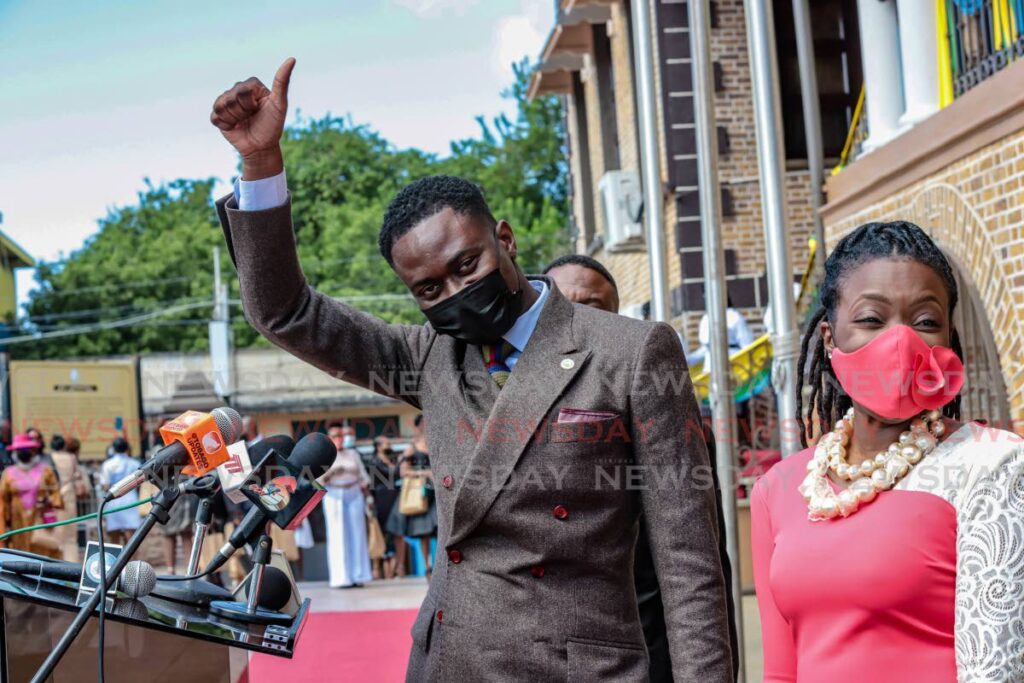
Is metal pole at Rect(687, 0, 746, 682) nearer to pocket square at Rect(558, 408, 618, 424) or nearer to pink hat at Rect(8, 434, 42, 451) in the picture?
pocket square at Rect(558, 408, 618, 424)

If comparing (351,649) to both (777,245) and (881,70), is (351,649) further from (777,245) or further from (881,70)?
(881,70)

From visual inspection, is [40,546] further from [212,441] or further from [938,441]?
[938,441]

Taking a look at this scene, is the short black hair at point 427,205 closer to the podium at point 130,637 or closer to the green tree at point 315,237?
the podium at point 130,637

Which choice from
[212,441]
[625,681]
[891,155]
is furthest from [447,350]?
[891,155]

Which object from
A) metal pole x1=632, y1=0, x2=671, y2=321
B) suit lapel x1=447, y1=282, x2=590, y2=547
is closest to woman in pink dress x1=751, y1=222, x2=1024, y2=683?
suit lapel x1=447, y1=282, x2=590, y2=547

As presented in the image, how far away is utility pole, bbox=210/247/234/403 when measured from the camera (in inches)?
1405

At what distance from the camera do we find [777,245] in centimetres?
704

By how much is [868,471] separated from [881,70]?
8592 mm

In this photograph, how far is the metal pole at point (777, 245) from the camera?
6918mm

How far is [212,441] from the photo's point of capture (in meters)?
2.61

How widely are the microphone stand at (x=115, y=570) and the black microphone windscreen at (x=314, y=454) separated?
0.84 ft

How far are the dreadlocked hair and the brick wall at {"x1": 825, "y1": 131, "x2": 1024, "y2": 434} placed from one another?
488 cm

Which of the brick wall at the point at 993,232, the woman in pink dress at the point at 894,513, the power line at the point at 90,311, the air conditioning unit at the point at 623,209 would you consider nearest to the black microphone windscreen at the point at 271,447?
the woman in pink dress at the point at 894,513

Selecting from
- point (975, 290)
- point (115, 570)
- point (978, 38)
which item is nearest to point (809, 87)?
point (978, 38)
